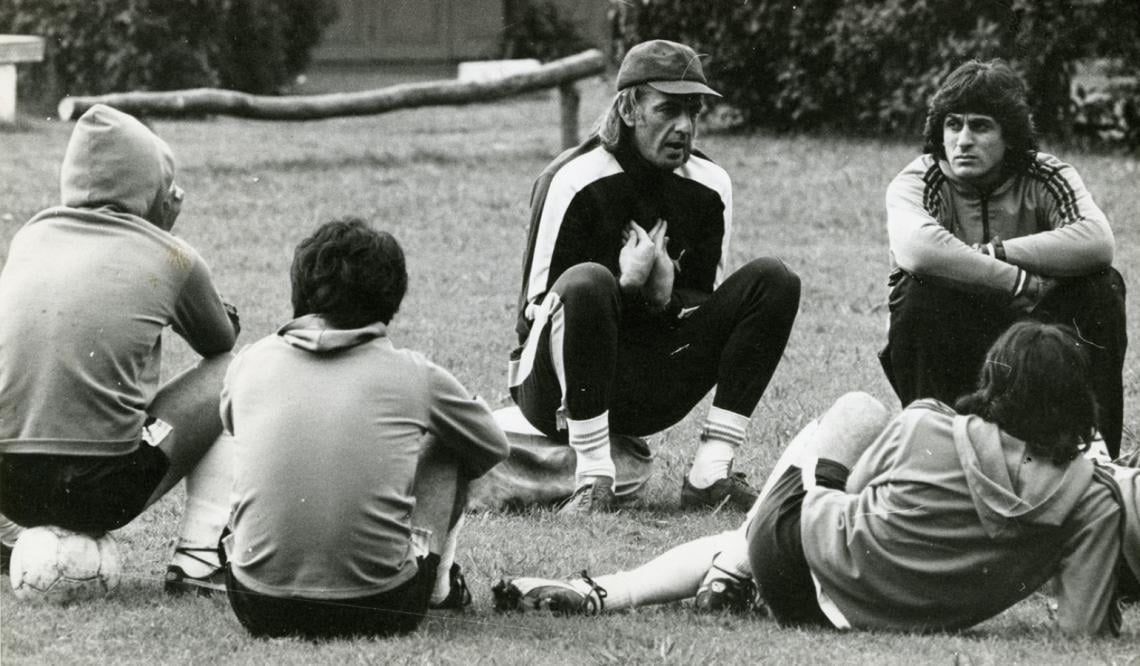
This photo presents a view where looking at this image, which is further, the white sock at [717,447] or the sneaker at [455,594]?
the white sock at [717,447]

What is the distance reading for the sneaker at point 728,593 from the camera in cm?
446

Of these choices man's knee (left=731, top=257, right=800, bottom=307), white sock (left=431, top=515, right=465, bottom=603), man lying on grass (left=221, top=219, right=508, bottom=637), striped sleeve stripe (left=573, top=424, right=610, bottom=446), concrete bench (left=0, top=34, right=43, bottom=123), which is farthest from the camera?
concrete bench (left=0, top=34, right=43, bottom=123)

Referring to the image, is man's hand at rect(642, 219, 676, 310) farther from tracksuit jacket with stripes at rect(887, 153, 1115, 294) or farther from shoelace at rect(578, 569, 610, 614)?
shoelace at rect(578, 569, 610, 614)

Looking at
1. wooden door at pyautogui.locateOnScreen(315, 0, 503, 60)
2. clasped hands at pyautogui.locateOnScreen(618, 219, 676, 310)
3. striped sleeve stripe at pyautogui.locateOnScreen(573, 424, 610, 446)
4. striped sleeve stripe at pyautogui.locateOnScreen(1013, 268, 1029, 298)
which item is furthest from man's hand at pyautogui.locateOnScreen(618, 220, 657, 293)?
wooden door at pyautogui.locateOnScreen(315, 0, 503, 60)

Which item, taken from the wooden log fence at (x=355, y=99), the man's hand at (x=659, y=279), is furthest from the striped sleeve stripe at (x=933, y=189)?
the wooden log fence at (x=355, y=99)

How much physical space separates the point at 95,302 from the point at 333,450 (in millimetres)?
892

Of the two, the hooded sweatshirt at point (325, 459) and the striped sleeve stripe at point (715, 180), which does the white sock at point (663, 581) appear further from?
the striped sleeve stripe at point (715, 180)

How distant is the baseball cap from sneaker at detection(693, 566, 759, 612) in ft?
6.61

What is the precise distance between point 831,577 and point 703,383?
A: 6.29 feet

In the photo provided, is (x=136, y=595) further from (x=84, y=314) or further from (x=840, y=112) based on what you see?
(x=840, y=112)

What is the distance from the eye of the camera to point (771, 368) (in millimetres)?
5961

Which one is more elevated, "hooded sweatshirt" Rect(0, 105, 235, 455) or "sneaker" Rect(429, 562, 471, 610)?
"hooded sweatshirt" Rect(0, 105, 235, 455)

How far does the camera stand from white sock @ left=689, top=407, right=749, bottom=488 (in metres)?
5.82

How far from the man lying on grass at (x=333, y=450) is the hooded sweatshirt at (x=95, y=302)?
0.45 m
